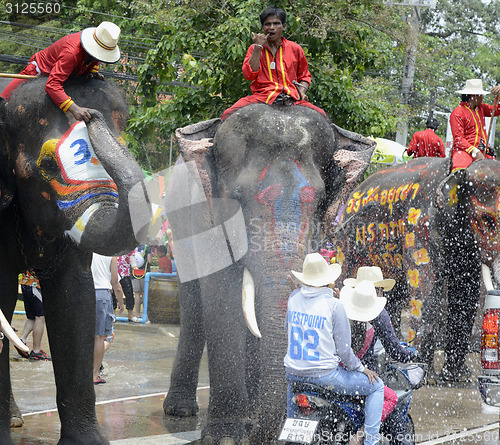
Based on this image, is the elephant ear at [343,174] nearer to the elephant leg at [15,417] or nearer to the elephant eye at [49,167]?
the elephant eye at [49,167]

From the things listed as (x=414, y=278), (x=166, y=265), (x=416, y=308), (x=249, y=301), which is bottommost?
(x=166, y=265)

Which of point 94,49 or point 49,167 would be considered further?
point 94,49

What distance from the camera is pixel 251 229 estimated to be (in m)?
5.62

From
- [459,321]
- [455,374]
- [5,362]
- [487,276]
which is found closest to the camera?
[5,362]

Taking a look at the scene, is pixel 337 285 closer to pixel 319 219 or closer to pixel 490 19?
pixel 319 219

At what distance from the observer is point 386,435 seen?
5.11 metres

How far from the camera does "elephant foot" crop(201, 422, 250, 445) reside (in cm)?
548

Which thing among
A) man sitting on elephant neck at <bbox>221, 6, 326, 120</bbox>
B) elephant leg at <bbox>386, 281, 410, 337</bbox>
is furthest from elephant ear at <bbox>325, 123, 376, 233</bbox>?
elephant leg at <bbox>386, 281, 410, 337</bbox>

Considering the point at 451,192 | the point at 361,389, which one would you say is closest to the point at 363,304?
the point at 361,389

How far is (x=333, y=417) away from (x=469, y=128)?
468 centimetres

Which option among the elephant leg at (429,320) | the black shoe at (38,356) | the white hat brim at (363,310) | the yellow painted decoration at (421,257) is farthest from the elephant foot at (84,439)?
the yellow painted decoration at (421,257)

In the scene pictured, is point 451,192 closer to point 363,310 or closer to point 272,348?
point 363,310

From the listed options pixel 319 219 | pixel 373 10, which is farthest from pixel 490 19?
pixel 319 219

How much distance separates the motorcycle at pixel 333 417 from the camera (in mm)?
4480
